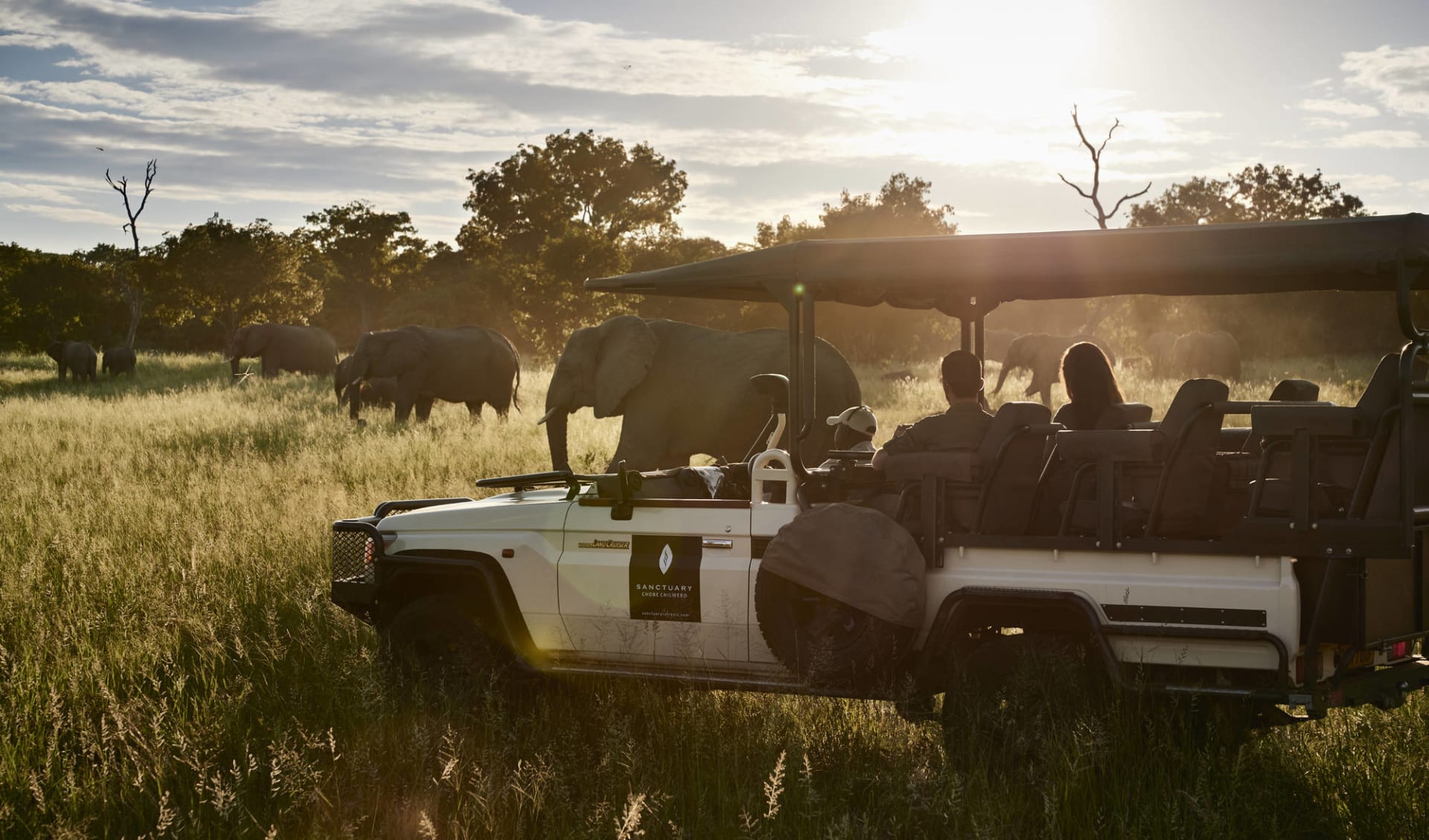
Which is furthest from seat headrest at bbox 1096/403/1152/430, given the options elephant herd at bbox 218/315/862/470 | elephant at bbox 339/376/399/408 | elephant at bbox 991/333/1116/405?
elephant at bbox 991/333/1116/405

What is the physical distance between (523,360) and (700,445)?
3583 centimetres

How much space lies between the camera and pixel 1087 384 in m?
6.28

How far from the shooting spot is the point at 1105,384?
20.8 feet

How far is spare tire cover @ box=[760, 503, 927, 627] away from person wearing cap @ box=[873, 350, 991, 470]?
18.8 inches

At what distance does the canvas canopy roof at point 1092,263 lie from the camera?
4.75 metres

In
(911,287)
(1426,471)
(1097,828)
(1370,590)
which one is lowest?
(1097,828)

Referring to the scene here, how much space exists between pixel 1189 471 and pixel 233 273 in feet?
190

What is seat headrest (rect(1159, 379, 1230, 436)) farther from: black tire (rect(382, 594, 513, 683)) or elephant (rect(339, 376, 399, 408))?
elephant (rect(339, 376, 399, 408))

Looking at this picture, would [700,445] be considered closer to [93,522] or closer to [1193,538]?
[93,522]

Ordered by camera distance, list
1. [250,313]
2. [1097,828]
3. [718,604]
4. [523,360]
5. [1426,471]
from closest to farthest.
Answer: [1097,828]
[1426,471]
[718,604]
[523,360]
[250,313]

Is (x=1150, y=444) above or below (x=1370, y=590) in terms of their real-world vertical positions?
above

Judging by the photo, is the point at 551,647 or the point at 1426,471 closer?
the point at 1426,471

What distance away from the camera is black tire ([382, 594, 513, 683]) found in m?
6.09

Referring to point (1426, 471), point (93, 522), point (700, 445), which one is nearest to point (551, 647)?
point (1426, 471)
